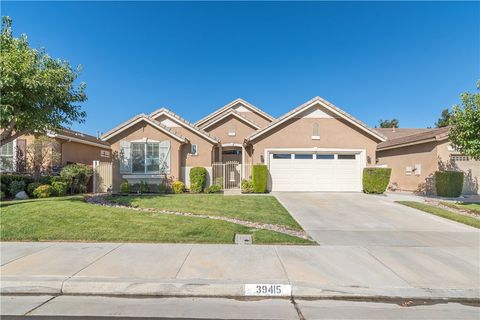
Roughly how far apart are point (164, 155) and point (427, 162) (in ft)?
53.7

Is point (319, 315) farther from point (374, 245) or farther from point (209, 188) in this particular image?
point (209, 188)

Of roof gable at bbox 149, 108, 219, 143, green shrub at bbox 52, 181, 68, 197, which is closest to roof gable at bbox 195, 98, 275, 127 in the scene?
roof gable at bbox 149, 108, 219, 143

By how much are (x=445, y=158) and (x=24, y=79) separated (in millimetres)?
21106

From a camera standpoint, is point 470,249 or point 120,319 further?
point 470,249

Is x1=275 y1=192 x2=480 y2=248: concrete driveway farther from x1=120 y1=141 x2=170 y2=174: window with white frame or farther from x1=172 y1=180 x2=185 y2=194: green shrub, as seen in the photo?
x1=120 y1=141 x2=170 y2=174: window with white frame

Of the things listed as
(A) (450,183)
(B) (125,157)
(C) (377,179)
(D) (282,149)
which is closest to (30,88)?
(B) (125,157)

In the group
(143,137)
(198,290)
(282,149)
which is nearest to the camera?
(198,290)

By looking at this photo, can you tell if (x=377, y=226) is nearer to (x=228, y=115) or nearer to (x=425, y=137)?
(x=425, y=137)

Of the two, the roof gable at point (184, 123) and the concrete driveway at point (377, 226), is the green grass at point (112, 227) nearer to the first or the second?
the concrete driveway at point (377, 226)

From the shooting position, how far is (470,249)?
22.0 feet

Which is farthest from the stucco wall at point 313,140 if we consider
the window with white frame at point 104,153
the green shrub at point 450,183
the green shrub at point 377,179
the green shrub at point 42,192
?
the window with white frame at point 104,153

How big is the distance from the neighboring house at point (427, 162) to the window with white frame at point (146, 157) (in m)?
16.1

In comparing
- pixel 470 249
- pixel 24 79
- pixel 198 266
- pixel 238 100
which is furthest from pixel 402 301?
pixel 238 100

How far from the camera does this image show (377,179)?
16.5 meters
